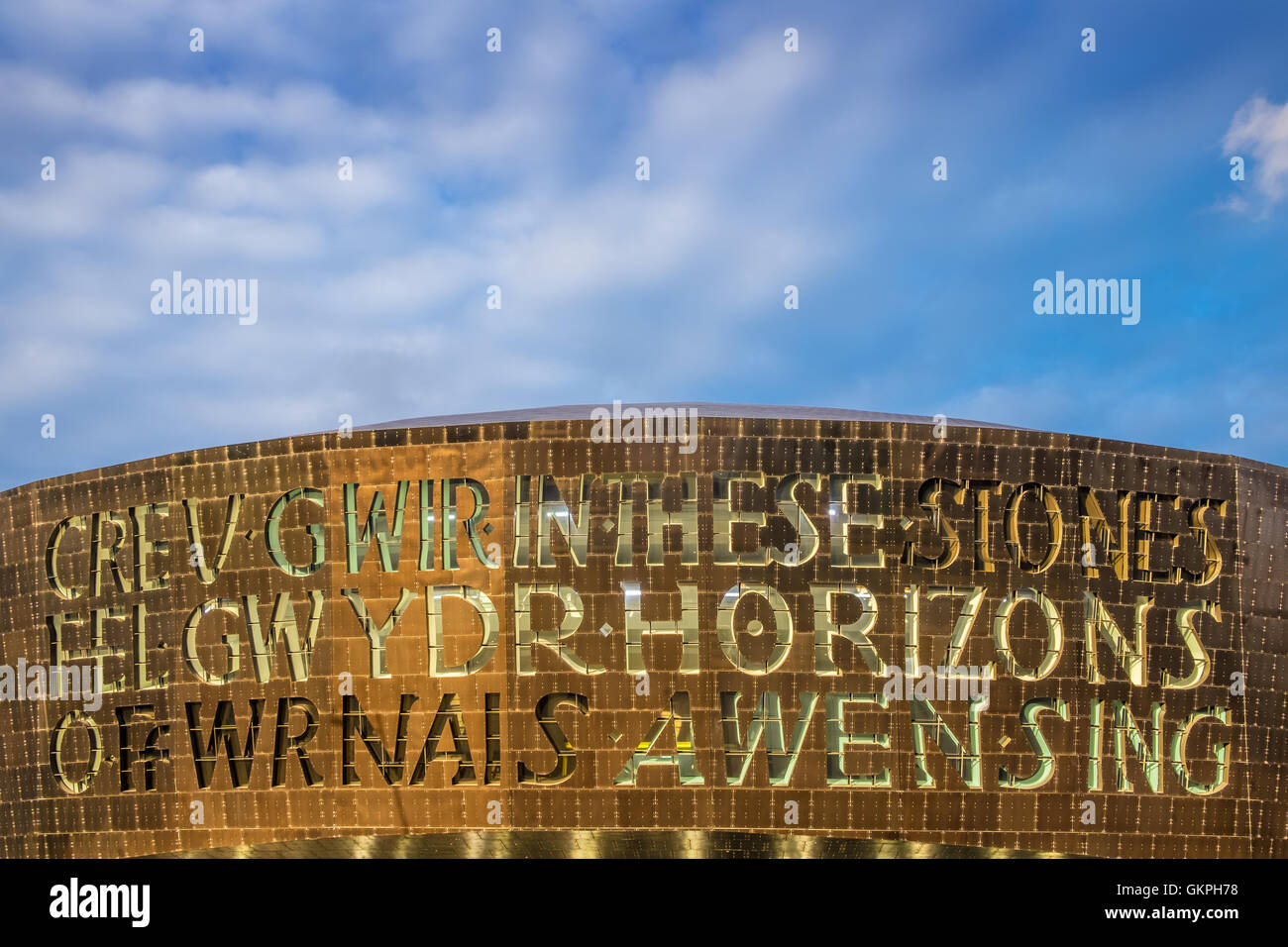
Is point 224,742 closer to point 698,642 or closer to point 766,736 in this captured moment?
point 698,642

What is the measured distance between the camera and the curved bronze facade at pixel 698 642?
85.4 ft

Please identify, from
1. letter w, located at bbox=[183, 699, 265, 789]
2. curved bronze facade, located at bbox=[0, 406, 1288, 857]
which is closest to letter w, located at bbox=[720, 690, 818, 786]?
curved bronze facade, located at bbox=[0, 406, 1288, 857]

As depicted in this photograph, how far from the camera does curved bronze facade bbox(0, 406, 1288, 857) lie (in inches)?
1025

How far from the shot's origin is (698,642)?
26000 millimetres

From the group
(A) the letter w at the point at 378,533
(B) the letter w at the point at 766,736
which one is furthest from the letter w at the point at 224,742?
(B) the letter w at the point at 766,736

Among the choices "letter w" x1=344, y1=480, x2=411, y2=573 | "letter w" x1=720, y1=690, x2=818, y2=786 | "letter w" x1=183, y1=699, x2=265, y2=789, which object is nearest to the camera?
"letter w" x1=720, y1=690, x2=818, y2=786

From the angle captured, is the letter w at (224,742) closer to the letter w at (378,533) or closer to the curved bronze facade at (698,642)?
the curved bronze facade at (698,642)

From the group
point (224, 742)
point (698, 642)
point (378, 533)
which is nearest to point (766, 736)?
point (698, 642)

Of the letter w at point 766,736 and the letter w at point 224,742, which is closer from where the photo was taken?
the letter w at point 766,736

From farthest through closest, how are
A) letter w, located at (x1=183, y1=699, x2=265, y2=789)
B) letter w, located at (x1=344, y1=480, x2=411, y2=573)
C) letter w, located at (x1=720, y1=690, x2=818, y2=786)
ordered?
letter w, located at (x1=183, y1=699, x2=265, y2=789), letter w, located at (x1=344, y1=480, x2=411, y2=573), letter w, located at (x1=720, y1=690, x2=818, y2=786)

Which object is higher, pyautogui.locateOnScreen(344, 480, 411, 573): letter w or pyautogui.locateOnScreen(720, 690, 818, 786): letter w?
pyautogui.locateOnScreen(344, 480, 411, 573): letter w

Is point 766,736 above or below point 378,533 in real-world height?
below

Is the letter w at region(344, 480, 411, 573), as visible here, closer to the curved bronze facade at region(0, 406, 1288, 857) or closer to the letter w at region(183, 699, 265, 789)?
the curved bronze facade at region(0, 406, 1288, 857)
